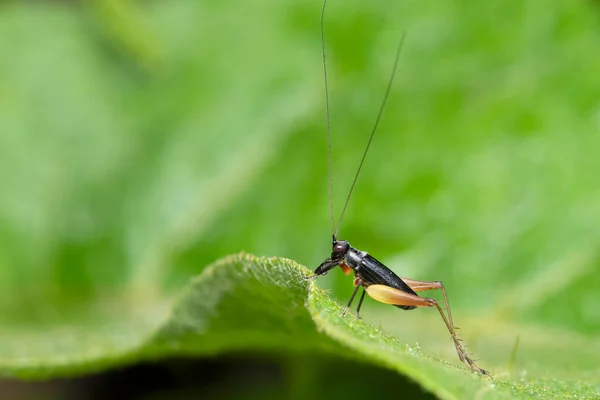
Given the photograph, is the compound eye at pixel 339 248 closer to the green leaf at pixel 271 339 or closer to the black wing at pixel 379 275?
the black wing at pixel 379 275

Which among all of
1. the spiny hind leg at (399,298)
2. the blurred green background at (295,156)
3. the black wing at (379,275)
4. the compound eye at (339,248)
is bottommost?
the spiny hind leg at (399,298)

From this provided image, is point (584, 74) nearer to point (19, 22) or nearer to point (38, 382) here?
point (38, 382)

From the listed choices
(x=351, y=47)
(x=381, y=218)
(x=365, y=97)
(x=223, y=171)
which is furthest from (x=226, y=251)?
(x=351, y=47)

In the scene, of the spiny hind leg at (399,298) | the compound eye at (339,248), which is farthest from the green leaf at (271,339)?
the compound eye at (339,248)

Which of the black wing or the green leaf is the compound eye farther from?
the green leaf

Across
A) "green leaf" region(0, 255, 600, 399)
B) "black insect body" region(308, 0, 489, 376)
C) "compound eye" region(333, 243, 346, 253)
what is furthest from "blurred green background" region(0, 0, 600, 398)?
"compound eye" region(333, 243, 346, 253)

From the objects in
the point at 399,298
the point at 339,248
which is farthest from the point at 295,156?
the point at 399,298

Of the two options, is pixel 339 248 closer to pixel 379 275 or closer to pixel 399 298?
pixel 379 275
